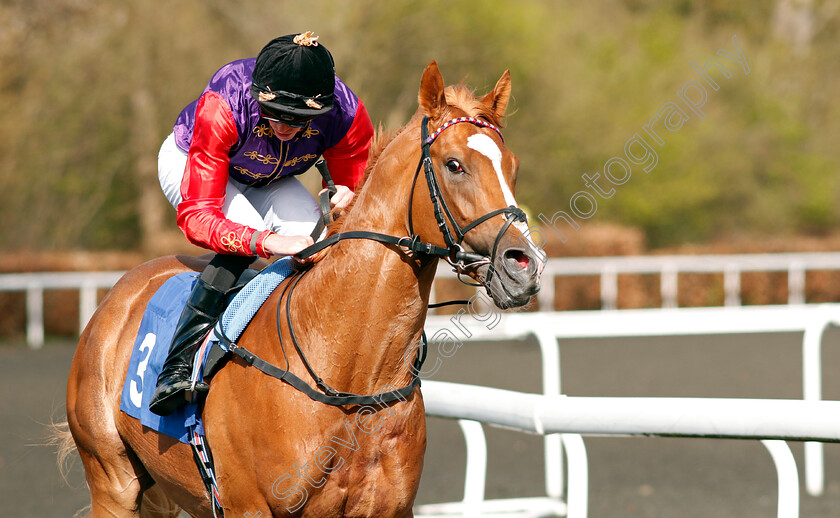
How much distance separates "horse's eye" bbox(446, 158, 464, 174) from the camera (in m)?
2.49

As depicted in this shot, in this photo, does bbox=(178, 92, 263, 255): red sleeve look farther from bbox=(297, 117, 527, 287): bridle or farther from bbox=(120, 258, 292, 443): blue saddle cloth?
bbox=(297, 117, 527, 287): bridle

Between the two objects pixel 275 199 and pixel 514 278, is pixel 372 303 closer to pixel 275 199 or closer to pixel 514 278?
pixel 514 278

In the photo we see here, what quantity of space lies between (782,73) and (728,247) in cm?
1052

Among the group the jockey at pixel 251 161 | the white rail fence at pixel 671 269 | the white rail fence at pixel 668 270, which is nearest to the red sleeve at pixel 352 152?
the jockey at pixel 251 161

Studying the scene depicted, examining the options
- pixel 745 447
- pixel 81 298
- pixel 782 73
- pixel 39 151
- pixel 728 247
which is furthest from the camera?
pixel 782 73

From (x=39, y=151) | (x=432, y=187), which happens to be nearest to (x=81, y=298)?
(x=39, y=151)

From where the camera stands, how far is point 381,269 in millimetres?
2639

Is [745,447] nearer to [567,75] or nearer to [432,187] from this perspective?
[432,187]

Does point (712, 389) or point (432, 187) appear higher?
point (432, 187)

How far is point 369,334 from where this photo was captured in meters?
2.66

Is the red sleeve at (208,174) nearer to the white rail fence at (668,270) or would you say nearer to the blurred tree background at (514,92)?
the blurred tree background at (514,92)

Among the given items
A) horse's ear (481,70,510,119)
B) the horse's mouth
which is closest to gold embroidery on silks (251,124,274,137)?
horse's ear (481,70,510,119)

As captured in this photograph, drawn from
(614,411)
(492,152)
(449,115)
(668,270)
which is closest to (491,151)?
(492,152)

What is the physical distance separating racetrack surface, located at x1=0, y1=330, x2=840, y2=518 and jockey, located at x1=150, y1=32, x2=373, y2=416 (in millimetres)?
1400
